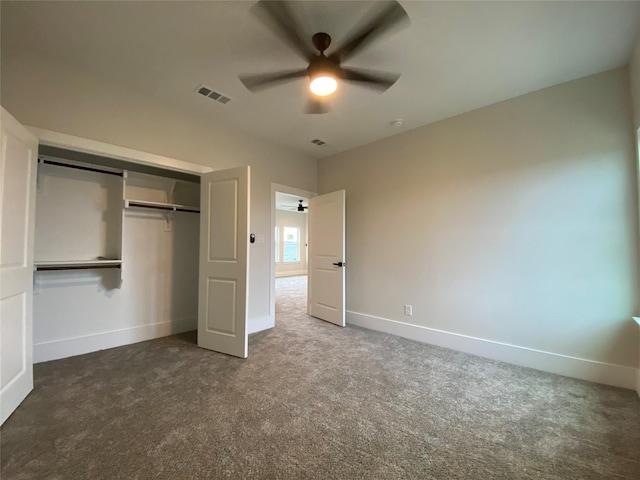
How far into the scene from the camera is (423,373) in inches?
99.2

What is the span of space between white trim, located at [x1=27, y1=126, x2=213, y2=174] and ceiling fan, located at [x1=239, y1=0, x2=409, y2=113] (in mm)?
1606

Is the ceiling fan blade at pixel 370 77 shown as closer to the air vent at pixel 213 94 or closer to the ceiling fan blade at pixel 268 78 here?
the ceiling fan blade at pixel 268 78

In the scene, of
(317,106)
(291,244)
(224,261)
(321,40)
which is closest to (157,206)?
(224,261)

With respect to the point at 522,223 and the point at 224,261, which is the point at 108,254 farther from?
the point at 522,223

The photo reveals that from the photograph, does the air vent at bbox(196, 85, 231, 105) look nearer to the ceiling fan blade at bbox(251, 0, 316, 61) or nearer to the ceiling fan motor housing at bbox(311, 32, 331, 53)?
the ceiling fan blade at bbox(251, 0, 316, 61)

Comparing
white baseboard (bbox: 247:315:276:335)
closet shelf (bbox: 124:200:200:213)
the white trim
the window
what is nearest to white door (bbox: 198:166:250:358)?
the white trim

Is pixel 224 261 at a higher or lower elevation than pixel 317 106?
lower

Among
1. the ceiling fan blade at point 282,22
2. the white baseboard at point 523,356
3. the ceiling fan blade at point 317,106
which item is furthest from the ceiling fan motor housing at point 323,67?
the white baseboard at point 523,356

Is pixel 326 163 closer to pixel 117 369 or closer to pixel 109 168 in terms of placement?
pixel 109 168

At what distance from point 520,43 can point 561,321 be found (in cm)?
251

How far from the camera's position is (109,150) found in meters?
2.65

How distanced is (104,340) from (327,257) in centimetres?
Answer: 303

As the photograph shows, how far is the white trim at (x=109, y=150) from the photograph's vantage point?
2.36 metres

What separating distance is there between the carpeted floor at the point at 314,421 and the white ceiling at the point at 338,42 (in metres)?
2.54
